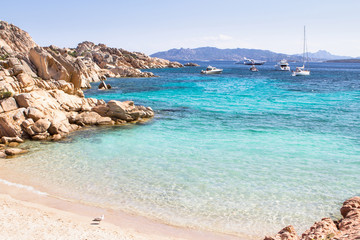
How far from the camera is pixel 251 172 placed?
14.7 metres

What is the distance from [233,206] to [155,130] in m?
12.8

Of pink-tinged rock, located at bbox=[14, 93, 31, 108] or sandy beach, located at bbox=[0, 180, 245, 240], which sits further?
pink-tinged rock, located at bbox=[14, 93, 31, 108]

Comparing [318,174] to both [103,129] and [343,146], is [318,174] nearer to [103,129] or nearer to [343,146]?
[343,146]

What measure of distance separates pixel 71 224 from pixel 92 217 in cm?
91

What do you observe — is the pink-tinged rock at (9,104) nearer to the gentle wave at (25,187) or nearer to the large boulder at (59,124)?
the large boulder at (59,124)

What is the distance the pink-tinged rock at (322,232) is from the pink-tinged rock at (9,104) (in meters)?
20.9

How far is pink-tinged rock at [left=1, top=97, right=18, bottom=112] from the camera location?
70.9ft

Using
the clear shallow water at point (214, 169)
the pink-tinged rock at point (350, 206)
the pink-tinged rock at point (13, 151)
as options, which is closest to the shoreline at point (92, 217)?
the clear shallow water at point (214, 169)

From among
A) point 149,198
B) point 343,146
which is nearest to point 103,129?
point 149,198

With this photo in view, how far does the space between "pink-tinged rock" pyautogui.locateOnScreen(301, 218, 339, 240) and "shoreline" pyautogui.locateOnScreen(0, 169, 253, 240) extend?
7.50 ft

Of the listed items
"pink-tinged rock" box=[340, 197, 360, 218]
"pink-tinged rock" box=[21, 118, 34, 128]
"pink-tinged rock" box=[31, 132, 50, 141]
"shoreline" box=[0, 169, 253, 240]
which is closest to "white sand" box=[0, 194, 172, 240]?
"shoreline" box=[0, 169, 253, 240]

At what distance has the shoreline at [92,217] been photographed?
9641 millimetres

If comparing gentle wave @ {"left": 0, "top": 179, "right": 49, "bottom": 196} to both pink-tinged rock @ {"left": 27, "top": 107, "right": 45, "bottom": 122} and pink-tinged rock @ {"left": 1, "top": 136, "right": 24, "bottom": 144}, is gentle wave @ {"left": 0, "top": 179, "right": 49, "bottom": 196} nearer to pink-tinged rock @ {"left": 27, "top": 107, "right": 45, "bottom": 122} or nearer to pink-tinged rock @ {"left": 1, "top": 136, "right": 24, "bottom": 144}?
pink-tinged rock @ {"left": 1, "top": 136, "right": 24, "bottom": 144}

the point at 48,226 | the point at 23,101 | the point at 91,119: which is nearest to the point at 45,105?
the point at 23,101
